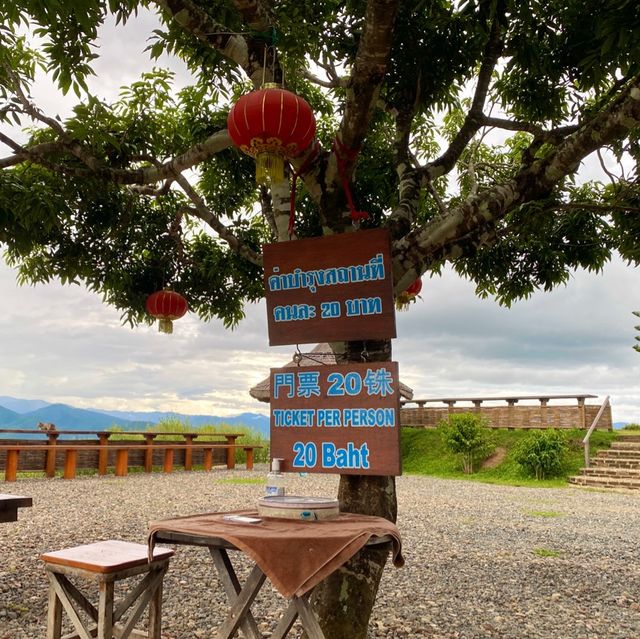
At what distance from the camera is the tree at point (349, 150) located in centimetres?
396

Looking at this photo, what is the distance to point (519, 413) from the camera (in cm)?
2069

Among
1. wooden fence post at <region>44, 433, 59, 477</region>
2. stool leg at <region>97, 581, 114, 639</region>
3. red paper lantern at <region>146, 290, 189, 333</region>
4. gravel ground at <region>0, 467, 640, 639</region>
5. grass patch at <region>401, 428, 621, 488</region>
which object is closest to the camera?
stool leg at <region>97, 581, 114, 639</region>

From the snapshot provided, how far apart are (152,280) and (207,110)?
2.85 metres

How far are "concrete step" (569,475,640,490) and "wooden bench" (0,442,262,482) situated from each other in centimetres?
891

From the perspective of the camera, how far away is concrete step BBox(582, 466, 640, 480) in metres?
15.6

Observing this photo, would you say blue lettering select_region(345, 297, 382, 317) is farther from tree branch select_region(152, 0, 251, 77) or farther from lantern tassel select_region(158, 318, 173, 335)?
lantern tassel select_region(158, 318, 173, 335)

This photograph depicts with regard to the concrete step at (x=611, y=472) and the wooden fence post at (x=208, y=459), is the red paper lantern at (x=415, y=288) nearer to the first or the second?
the wooden fence post at (x=208, y=459)

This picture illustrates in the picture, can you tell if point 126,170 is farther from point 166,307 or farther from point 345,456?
point 345,456

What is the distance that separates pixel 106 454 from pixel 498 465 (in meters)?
11.0

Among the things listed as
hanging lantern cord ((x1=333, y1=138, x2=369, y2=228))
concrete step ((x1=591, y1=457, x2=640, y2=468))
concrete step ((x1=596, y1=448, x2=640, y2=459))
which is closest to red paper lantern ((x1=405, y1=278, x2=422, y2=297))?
hanging lantern cord ((x1=333, y1=138, x2=369, y2=228))

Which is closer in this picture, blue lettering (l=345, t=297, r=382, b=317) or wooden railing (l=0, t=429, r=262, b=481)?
blue lettering (l=345, t=297, r=382, b=317)

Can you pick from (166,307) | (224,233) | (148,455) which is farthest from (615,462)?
(224,233)

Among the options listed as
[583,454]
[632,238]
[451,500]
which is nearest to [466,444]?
[583,454]

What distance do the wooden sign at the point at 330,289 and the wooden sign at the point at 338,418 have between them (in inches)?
10.6
